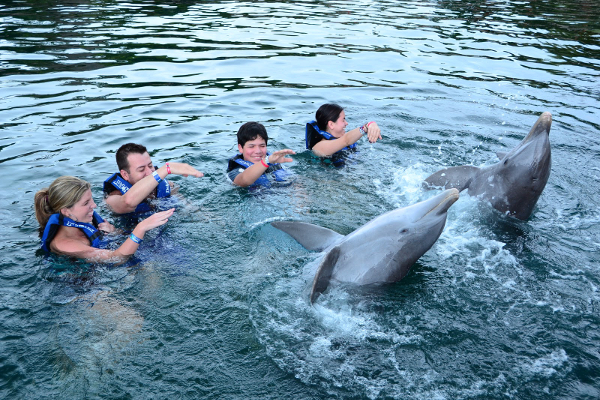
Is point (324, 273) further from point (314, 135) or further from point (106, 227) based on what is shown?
point (314, 135)

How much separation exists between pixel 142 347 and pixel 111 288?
107cm

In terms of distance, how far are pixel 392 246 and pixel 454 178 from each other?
256 cm

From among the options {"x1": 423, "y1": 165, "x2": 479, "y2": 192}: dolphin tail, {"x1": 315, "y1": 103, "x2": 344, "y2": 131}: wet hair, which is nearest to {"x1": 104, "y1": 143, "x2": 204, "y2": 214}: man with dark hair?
{"x1": 315, "y1": 103, "x2": 344, "y2": 131}: wet hair

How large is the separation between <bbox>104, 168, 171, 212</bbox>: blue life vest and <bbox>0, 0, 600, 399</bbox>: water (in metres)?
0.38

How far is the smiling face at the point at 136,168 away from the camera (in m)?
6.77

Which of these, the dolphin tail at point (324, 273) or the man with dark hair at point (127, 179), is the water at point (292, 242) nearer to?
the dolphin tail at point (324, 273)

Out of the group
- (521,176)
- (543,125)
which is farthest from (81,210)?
(543,125)

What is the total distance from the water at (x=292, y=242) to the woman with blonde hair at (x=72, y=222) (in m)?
0.19

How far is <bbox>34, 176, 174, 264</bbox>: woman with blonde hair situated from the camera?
560 cm

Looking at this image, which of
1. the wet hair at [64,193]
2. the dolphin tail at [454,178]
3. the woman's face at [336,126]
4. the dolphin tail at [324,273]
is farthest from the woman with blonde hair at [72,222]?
the woman's face at [336,126]

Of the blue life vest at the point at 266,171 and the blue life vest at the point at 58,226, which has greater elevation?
the blue life vest at the point at 58,226

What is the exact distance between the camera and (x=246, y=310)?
16.0 feet

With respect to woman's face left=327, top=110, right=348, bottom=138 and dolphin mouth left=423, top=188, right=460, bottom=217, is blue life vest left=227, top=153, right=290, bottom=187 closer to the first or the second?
woman's face left=327, top=110, right=348, bottom=138

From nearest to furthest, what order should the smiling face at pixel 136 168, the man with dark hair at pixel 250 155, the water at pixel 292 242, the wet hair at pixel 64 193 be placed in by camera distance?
the water at pixel 292 242 → the wet hair at pixel 64 193 → the smiling face at pixel 136 168 → the man with dark hair at pixel 250 155
